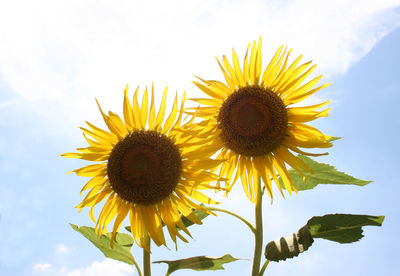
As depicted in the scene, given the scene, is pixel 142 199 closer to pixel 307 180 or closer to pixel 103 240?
pixel 103 240

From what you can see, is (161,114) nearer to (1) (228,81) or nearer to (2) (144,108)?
(2) (144,108)

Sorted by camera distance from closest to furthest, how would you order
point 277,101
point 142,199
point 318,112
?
point 142,199 < point 318,112 < point 277,101

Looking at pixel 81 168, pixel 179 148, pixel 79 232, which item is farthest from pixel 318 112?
pixel 79 232

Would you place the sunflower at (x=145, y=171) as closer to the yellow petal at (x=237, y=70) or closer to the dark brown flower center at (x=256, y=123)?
the dark brown flower center at (x=256, y=123)

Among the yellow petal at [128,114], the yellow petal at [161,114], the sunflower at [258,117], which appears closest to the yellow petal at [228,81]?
the sunflower at [258,117]

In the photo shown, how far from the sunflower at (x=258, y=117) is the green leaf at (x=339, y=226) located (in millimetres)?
454

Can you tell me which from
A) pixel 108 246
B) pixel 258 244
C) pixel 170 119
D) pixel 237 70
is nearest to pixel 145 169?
pixel 170 119

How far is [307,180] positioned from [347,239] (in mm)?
664

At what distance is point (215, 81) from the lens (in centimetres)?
403

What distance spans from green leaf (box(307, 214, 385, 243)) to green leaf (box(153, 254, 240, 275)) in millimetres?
793

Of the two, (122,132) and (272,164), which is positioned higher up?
(122,132)

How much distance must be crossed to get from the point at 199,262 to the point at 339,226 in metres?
1.29

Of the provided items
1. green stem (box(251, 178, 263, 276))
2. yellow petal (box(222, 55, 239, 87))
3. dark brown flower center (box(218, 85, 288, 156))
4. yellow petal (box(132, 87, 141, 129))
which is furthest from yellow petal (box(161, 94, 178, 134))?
green stem (box(251, 178, 263, 276))

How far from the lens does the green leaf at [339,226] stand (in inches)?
134
